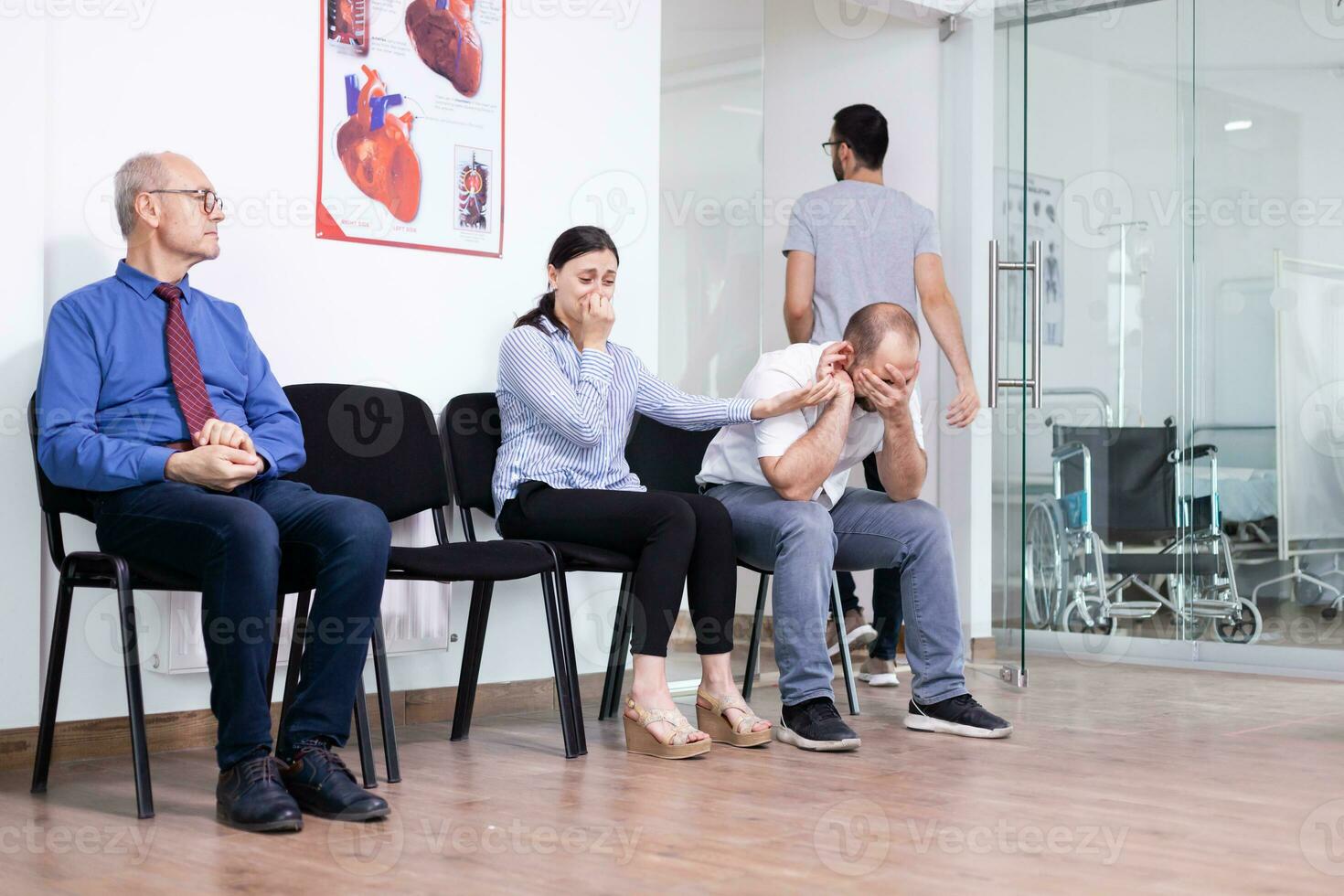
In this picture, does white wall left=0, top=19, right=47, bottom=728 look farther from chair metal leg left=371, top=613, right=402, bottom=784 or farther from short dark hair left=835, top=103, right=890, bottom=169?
short dark hair left=835, top=103, right=890, bottom=169

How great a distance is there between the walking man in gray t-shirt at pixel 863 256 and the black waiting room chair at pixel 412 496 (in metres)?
1.23

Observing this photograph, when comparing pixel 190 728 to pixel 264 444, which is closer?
pixel 264 444

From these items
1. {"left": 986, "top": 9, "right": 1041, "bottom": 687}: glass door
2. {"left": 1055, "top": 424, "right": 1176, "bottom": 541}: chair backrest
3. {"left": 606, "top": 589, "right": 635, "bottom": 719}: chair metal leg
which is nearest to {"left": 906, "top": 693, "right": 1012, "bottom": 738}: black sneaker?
{"left": 606, "top": 589, "right": 635, "bottom": 719}: chair metal leg

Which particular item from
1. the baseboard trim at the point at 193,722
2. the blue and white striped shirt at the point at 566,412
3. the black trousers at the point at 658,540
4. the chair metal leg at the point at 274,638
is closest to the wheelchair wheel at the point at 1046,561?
the baseboard trim at the point at 193,722

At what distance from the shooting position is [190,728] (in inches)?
110

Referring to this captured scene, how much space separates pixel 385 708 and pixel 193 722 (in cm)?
56

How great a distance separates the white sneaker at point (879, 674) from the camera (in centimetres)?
380

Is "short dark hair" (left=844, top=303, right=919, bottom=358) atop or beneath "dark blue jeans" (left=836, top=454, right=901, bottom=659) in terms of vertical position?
atop

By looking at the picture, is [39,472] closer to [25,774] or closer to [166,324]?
[166,324]

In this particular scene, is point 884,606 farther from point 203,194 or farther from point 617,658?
point 203,194

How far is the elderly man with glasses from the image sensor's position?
2109 mm

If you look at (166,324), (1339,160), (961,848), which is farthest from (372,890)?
(1339,160)

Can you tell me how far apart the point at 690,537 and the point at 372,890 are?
3.68ft

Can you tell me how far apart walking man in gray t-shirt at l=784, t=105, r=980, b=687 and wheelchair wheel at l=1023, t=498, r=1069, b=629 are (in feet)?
2.45
